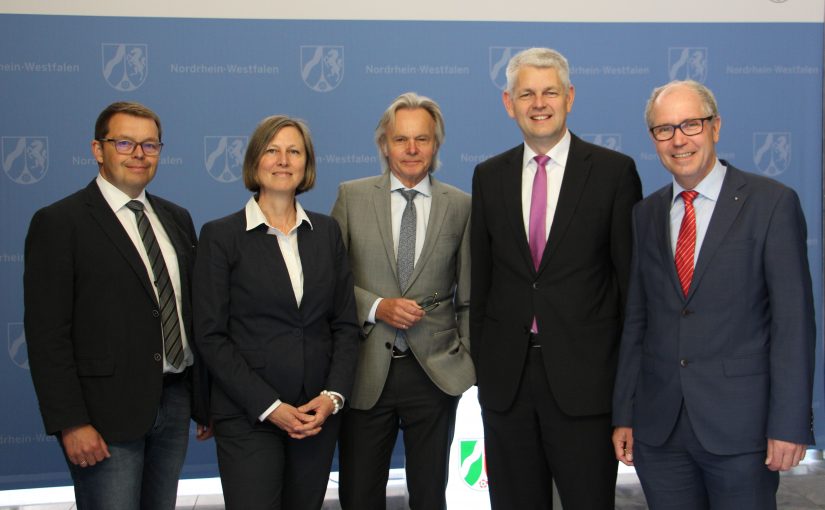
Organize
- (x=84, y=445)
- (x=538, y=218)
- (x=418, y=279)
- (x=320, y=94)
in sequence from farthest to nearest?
(x=320, y=94)
(x=418, y=279)
(x=538, y=218)
(x=84, y=445)

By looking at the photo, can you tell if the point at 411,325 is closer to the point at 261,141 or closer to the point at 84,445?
the point at 261,141

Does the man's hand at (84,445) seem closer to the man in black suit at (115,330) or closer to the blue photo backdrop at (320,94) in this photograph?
the man in black suit at (115,330)

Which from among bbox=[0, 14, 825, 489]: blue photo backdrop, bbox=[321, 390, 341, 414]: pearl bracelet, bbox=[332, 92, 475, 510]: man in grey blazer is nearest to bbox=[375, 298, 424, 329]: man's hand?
bbox=[332, 92, 475, 510]: man in grey blazer

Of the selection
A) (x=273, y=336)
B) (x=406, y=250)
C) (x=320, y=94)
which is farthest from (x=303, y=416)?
(x=320, y=94)

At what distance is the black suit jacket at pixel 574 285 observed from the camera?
2494 mm

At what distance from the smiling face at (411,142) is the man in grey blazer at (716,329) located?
2.65 ft

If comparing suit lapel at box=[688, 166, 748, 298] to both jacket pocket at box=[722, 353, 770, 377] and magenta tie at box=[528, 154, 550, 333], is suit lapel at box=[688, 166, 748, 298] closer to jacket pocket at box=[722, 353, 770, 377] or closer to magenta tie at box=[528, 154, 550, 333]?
jacket pocket at box=[722, 353, 770, 377]

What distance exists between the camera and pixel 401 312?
266cm

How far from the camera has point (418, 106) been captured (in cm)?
284

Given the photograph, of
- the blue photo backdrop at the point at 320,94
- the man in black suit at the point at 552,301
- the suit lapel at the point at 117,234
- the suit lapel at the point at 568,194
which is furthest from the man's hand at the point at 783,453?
the blue photo backdrop at the point at 320,94

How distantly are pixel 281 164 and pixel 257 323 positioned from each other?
0.51 metres

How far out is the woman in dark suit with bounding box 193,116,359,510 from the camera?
2.36 meters

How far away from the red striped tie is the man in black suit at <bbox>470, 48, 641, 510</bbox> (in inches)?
10.2

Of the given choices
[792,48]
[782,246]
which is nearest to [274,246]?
[782,246]
